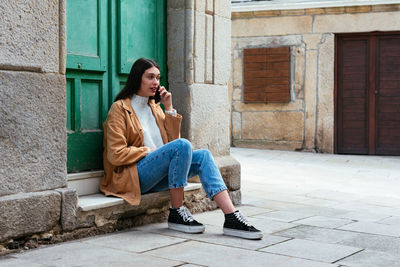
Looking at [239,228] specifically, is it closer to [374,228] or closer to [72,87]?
[374,228]

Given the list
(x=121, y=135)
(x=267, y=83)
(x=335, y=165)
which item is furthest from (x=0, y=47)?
(x=267, y=83)

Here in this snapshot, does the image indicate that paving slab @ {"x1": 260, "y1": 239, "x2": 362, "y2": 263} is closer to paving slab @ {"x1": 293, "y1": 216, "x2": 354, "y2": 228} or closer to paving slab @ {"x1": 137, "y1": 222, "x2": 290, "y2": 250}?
paving slab @ {"x1": 137, "y1": 222, "x2": 290, "y2": 250}

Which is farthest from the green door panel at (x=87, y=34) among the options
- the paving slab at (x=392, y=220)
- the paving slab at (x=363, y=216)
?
the paving slab at (x=392, y=220)

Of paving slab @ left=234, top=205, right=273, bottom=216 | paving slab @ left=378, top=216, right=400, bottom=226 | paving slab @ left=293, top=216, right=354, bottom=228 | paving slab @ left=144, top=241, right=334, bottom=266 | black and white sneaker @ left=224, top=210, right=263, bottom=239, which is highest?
black and white sneaker @ left=224, top=210, right=263, bottom=239

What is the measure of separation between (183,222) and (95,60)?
1.32 meters

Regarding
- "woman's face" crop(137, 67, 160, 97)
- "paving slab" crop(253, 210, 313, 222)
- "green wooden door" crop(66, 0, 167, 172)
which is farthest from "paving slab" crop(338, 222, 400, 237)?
"green wooden door" crop(66, 0, 167, 172)

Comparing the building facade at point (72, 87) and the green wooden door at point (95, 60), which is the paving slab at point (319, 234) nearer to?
the building facade at point (72, 87)

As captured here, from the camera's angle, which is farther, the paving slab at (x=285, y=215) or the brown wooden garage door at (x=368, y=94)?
the brown wooden garage door at (x=368, y=94)

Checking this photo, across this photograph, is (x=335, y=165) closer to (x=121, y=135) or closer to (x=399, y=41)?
(x=399, y=41)

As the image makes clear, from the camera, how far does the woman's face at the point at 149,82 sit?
429 cm

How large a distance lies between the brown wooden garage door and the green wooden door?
7088mm

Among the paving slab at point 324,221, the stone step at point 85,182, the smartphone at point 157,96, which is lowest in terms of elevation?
the paving slab at point 324,221

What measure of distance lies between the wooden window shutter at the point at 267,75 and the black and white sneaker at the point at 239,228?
24.9 feet

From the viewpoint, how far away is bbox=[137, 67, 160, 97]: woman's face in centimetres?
429
